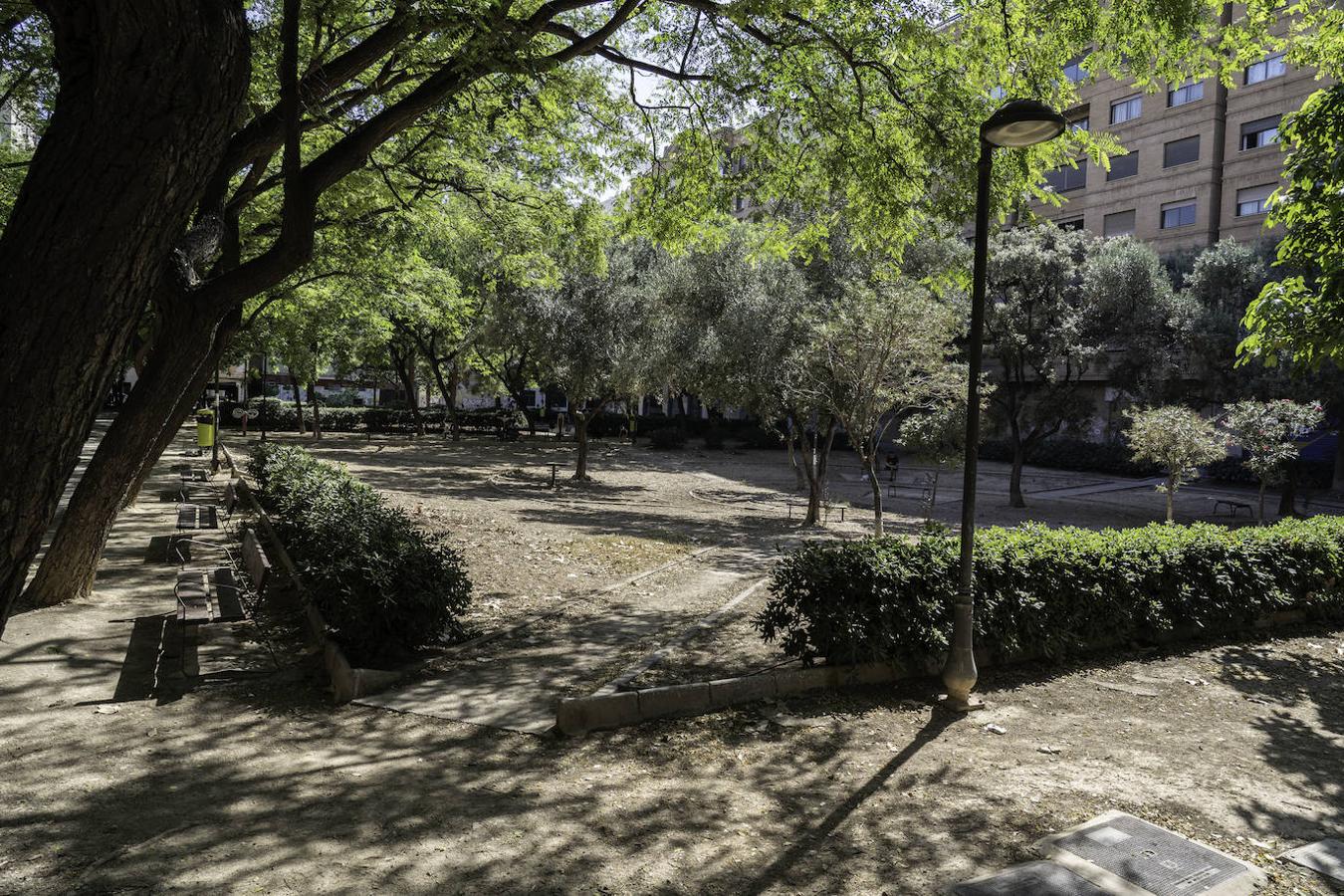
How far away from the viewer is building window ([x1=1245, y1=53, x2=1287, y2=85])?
3400cm

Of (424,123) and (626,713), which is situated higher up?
(424,123)

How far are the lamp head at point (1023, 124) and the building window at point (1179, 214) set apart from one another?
38625 millimetres

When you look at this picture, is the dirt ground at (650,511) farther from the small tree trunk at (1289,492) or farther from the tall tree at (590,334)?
the tall tree at (590,334)

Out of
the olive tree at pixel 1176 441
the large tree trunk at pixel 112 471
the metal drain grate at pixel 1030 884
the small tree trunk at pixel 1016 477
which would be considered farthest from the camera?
the small tree trunk at pixel 1016 477

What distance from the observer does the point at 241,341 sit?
30.7m

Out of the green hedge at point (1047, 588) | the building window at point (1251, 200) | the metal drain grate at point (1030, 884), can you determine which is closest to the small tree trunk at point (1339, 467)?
the building window at point (1251, 200)

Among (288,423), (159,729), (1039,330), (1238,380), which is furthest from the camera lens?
(288,423)

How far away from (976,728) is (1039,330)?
21.2 meters

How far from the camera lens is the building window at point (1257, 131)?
113ft

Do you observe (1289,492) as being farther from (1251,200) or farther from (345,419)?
(345,419)

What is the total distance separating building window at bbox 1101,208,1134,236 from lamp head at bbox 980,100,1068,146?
39598 mm

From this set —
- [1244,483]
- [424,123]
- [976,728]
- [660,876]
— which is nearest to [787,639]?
[976,728]

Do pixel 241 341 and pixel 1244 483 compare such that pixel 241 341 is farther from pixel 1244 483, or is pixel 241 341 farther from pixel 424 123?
pixel 1244 483

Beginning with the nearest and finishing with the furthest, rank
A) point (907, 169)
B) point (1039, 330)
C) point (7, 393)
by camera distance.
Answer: point (7, 393), point (907, 169), point (1039, 330)
